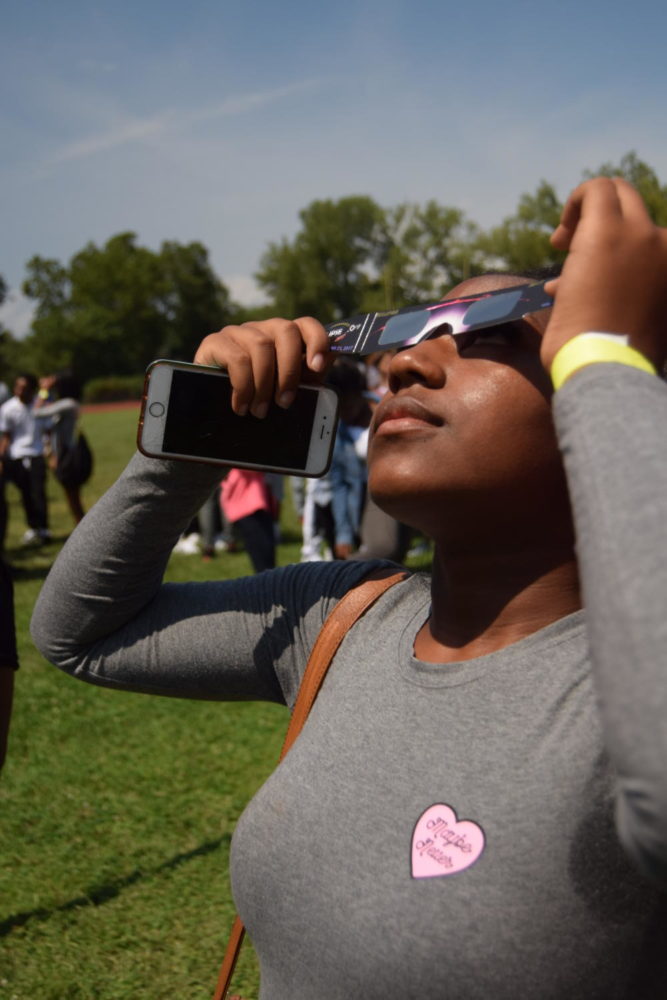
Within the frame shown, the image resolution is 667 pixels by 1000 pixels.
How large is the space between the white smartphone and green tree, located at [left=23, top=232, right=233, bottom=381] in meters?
91.9

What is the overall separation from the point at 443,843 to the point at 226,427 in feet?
2.60

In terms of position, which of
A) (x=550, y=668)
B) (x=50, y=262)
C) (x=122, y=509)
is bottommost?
(x=550, y=668)

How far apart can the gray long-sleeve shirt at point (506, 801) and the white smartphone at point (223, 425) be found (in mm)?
360

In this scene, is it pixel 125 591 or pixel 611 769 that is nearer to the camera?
pixel 611 769

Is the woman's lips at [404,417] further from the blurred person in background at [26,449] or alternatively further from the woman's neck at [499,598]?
the blurred person in background at [26,449]

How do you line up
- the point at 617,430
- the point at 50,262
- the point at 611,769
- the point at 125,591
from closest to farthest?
1. the point at 617,430
2. the point at 611,769
3. the point at 125,591
4. the point at 50,262

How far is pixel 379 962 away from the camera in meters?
1.23

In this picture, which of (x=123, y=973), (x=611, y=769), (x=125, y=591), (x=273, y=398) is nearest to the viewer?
(x=611, y=769)

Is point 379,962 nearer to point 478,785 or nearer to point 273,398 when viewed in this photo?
point 478,785

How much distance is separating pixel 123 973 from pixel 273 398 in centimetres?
287

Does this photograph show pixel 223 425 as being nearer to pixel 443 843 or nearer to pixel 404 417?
pixel 404 417

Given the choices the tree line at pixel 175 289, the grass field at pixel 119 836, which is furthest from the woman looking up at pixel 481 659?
the tree line at pixel 175 289

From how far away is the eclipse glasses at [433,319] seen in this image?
1309 millimetres

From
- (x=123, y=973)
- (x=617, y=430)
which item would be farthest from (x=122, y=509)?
(x=123, y=973)
